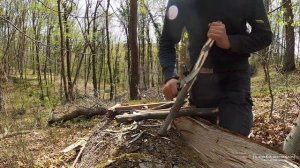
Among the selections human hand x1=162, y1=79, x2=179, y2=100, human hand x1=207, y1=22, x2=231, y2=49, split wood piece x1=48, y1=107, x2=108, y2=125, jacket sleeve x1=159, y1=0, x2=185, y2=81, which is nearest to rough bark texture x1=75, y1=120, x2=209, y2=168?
human hand x1=162, y1=79, x2=179, y2=100

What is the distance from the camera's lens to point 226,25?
2.78m

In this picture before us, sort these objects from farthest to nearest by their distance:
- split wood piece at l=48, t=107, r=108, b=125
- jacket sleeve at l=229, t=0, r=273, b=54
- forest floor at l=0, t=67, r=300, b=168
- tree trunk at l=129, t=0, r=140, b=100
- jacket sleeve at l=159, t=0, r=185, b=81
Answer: split wood piece at l=48, t=107, r=108, b=125 < tree trunk at l=129, t=0, r=140, b=100 < forest floor at l=0, t=67, r=300, b=168 < jacket sleeve at l=159, t=0, r=185, b=81 < jacket sleeve at l=229, t=0, r=273, b=54

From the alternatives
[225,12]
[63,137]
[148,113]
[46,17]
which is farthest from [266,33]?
[46,17]

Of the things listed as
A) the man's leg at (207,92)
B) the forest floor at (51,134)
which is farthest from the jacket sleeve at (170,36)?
the forest floor at (51,134)

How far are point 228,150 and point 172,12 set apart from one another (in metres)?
1.30

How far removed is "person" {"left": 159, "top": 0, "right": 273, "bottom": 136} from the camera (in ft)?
8.85

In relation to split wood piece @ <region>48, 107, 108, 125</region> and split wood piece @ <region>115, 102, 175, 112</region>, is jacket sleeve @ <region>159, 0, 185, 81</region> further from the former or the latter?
split wood piece @ <region>48, 107, 108, 125</region>

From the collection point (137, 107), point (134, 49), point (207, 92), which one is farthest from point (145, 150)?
point (134, 49)

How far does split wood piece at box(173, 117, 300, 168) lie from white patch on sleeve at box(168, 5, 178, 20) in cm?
97

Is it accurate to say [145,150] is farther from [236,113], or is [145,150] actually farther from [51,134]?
[51,134]

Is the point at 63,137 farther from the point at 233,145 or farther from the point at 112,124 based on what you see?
the point at 233,145

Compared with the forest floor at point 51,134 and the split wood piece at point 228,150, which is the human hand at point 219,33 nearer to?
the split wood piece at point 228,150

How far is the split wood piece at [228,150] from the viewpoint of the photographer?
7.61ft

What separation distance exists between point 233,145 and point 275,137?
416cm
